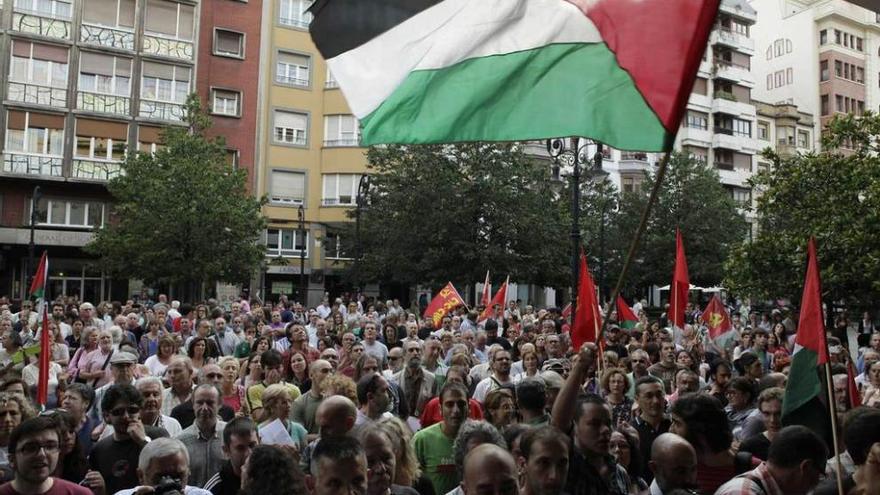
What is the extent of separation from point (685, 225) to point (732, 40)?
Result: 20.9 m

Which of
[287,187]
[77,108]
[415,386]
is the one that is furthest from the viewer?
[287,187]

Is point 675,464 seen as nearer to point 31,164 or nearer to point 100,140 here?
point 31,164

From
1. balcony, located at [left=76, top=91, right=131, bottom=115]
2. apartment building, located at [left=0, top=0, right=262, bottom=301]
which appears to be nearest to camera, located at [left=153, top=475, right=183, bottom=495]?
apartment building, located at [left=0, top=0, right=262, bottom=301]

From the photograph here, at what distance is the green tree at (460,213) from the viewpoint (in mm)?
33875

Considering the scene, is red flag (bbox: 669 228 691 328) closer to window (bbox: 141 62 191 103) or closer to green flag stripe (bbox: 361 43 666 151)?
green flag stripe (bbox: 361 43 666 151)

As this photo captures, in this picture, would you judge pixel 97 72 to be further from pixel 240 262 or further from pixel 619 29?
pixel 619 29

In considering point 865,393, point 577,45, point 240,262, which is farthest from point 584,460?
point 240,262

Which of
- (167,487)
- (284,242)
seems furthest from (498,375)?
(284,242)

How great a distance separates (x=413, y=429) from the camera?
724cm

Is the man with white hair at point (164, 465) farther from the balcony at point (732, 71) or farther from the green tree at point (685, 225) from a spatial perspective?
the balcony at point (732, 71)

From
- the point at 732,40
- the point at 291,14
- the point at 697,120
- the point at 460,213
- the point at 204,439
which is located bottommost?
the point at 204,439

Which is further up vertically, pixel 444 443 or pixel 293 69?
pixel 293 69

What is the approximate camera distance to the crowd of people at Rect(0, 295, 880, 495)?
3.84 m

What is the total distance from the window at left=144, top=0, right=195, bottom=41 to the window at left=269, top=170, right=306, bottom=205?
27.2 feet
